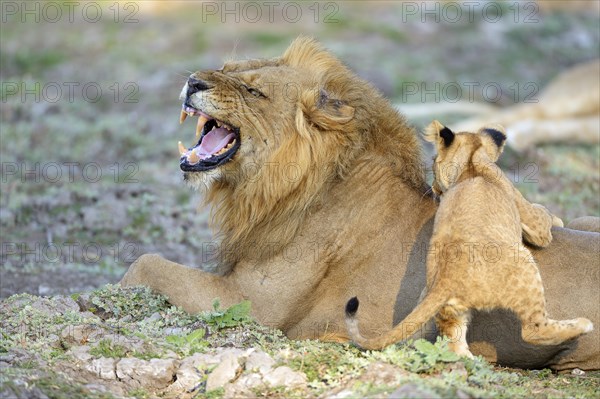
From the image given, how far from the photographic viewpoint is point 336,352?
5.32 meters

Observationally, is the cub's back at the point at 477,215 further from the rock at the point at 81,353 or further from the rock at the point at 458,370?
the rock at the point at 81,353

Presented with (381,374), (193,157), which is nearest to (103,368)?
(381,374)

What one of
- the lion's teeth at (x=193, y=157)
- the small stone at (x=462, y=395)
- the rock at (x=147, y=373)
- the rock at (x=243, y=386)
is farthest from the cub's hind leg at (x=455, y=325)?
the lion's teeth at (x=193, y=157)

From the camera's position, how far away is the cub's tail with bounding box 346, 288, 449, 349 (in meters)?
5.02

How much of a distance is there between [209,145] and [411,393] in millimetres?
2481

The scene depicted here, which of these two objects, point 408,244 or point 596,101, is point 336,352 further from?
point 596,101

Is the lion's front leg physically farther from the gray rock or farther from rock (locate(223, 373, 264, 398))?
rock (locate(223, 373, 264, 398))

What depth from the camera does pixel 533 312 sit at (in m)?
5.15

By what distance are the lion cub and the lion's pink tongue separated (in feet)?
5.05

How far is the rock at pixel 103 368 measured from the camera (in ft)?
16.5

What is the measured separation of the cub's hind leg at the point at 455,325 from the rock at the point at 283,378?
80 cm

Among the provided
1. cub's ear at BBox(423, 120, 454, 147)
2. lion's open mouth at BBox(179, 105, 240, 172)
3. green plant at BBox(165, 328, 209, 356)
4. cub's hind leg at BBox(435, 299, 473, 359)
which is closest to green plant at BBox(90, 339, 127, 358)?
green plant at BBox(165, 328, 209, 356)

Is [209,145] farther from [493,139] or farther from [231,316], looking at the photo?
[493,139]

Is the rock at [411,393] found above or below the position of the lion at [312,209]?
below
